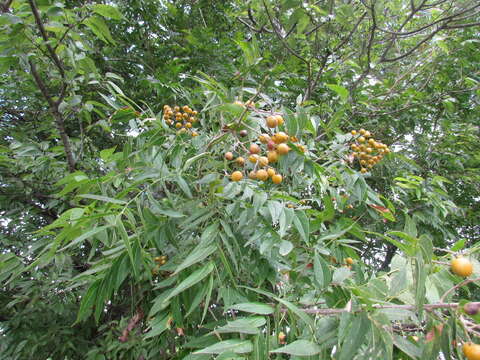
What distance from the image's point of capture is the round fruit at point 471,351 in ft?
1.96

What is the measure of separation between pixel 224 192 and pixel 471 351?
2.21 ft

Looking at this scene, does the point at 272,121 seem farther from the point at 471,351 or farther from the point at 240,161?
the point at 471,351

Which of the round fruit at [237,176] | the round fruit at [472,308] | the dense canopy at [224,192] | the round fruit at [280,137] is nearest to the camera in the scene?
the round fruit at [472,308]

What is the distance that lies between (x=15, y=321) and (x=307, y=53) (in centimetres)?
308

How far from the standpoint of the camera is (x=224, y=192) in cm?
96

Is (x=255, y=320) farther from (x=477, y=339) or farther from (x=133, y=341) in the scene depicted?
(x=133, y=341)

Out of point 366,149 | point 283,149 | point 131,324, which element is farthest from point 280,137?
point 131,324

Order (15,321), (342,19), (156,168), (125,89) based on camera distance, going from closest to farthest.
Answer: (156,168), (15,321), (342,19), (125,89)

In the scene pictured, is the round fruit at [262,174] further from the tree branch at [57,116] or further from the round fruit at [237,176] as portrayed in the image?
the tree branch at [57,116]

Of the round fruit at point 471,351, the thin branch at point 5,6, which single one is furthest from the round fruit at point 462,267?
the thin branch at point 5,6

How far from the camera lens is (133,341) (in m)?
1.62

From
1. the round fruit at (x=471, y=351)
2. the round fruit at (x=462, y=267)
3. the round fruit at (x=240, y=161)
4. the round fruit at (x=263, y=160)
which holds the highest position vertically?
the round fruit at (x=263, y=160)

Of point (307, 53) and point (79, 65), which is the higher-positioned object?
point (307, 53)

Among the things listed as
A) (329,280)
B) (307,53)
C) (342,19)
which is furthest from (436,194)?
(329,280)
